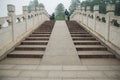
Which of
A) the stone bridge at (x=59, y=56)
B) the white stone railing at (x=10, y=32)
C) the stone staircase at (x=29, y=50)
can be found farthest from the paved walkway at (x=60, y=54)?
the white stone railing at (x=10, y=32)

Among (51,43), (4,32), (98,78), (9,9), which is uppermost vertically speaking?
(9,9)

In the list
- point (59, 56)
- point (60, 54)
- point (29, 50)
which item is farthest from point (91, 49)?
point (29, 50)

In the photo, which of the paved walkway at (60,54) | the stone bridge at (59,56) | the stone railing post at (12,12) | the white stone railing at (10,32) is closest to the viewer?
the stone bridge at (59,56)

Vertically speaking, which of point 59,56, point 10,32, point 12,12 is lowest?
point 59,56

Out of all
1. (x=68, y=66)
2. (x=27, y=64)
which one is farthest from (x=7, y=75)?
(x=68, y=66)

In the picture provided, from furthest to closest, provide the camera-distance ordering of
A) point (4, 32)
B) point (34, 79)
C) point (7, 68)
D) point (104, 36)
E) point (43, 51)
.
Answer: point (104, 36) < point (43, 51) < point (4, 32) < point (7, 68) < point (34, 79)

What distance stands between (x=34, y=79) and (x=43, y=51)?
286cm

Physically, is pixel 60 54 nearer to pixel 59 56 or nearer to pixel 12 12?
pixel 59 56

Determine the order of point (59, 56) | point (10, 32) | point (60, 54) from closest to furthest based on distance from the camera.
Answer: point (59, 56)
point (60, 54)
point (10, 32)

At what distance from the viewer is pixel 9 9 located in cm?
787

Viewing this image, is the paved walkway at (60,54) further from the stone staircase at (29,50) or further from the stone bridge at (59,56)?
the stone staircase at (29,50)

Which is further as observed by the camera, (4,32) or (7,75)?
(4,32)

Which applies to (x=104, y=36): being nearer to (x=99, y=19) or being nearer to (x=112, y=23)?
(x=112, y=23)

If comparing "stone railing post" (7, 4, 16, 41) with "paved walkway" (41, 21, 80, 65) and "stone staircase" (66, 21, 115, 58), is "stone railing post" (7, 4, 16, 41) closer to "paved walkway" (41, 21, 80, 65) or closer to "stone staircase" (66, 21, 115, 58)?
"paved walkway" (41, 21, 80, 65)
